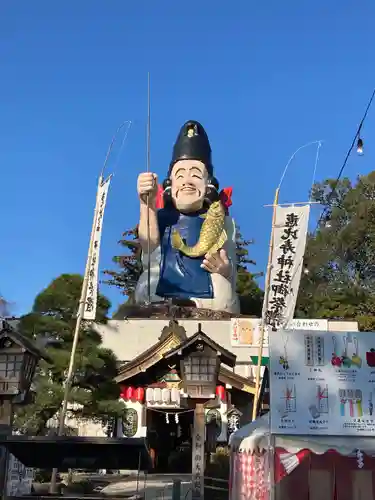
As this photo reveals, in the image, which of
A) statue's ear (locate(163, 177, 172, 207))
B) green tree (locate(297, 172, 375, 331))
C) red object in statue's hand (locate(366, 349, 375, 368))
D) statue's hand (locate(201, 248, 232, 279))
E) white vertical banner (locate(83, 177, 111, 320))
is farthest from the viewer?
green tree (locate(297, 172, 375, 331))

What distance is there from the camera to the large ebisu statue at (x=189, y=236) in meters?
22.8

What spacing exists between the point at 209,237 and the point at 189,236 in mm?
1087

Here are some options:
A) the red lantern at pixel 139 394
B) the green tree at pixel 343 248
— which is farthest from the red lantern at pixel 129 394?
the green tree at pixel 343 248

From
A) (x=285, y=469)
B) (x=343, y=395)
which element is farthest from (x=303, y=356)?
(x=285, y=469)

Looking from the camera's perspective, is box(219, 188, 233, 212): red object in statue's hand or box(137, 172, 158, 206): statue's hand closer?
box(137, 172, 158, 206): statue's hand

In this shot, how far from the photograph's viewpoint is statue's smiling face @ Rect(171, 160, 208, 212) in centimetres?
2405

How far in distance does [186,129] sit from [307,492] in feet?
67.9

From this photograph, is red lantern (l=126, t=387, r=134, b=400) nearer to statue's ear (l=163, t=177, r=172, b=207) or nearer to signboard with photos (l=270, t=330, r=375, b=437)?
statue's ear (l=163, t=177, r=172, b=207)

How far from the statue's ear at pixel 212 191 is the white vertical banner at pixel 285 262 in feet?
39.4

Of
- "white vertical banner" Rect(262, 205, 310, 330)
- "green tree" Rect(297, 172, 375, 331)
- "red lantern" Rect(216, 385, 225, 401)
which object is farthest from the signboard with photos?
"green tree" Rect(297, 172, 375, 331)

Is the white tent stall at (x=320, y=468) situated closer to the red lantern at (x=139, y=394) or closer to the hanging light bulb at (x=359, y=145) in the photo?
the hanging light bulb at (x=359, y=145)

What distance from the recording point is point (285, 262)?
41.2 feet

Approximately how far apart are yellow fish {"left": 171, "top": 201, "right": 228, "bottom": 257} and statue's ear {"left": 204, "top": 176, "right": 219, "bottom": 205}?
1.25 feet

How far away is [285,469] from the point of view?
6727mm
